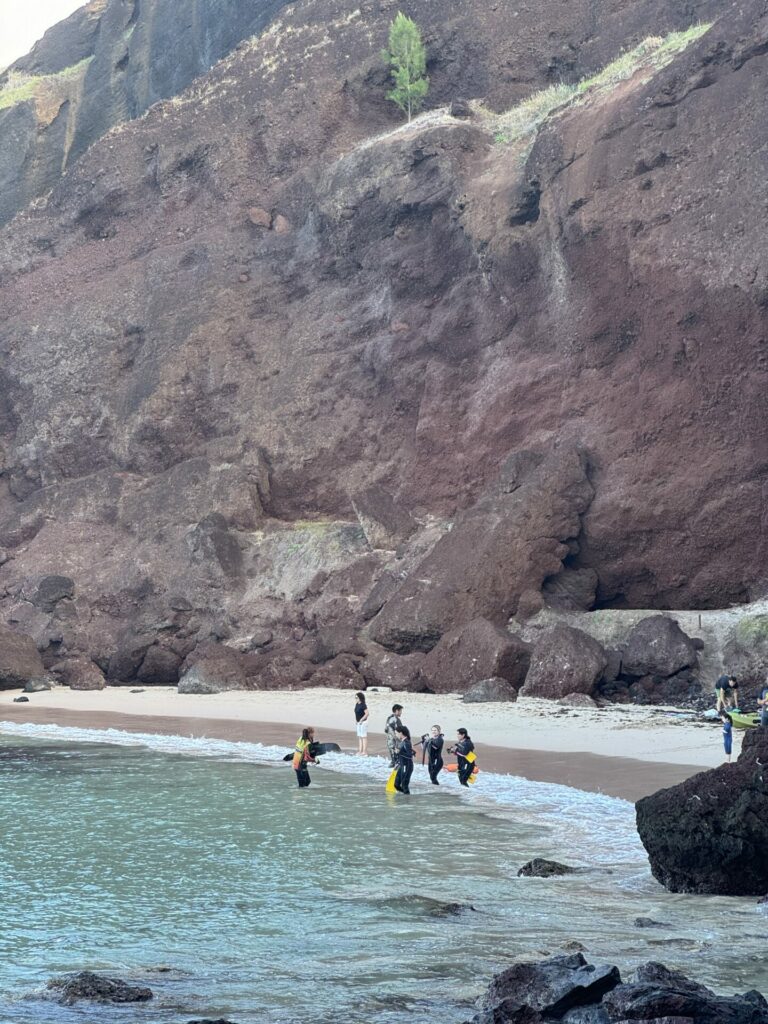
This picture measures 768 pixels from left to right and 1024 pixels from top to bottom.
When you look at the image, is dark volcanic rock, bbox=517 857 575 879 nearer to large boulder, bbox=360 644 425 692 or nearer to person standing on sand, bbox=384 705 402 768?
person standing on sand, bbox=384 705 402 768

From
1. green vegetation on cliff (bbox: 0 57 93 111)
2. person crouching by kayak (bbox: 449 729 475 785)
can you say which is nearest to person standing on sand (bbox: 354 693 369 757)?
person crouching by kayak (bbox: 449 729 475 785)

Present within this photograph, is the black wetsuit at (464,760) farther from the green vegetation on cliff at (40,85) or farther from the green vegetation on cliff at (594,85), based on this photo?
the green vegetation on cliff at (40,85)

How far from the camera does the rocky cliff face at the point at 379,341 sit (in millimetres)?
32656

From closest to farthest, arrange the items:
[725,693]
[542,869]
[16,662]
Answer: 1. [542,869]
2. [725,693]
3. [16,662]

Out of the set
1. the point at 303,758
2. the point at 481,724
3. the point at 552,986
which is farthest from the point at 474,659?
the point at 552,986

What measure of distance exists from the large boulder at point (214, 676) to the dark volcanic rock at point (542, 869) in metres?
20.0

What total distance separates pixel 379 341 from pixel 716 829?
31773mm

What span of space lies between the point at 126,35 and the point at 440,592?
160 ft

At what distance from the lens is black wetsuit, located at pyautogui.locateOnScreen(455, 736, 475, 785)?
19188mm

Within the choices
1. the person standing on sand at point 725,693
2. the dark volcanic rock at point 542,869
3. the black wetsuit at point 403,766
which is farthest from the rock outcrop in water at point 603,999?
the person standing on sand at point 725,693

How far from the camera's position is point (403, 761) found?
62.6 ft

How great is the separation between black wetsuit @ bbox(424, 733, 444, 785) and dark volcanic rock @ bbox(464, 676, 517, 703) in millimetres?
7325

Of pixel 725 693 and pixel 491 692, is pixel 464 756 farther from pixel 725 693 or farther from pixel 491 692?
pixel 491 692

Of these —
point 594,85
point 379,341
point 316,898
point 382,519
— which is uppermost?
point 594,85
